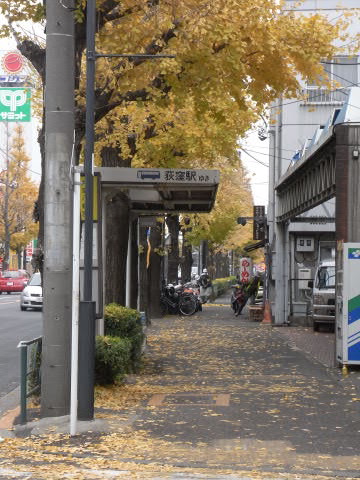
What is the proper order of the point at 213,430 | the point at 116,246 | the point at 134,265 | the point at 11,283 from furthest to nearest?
1. the point at 11,283
2. the point at 134,265
3. the point at 116,246
4. the point at 213,430

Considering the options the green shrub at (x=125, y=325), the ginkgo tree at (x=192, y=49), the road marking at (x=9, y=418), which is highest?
the ginkgo tree at (x=192, y=49)

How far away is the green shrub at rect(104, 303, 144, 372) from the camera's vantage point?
43.3ft

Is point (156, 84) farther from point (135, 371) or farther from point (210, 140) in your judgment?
point (210, 140)

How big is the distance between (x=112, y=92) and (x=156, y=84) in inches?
43.7

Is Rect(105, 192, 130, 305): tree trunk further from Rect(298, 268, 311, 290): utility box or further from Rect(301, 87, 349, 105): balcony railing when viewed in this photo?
Rect(301, 87, 349, 105): balcony railing

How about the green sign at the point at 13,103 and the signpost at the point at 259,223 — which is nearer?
the signpost at the point at 259,223

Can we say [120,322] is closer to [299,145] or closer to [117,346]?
[117,346]

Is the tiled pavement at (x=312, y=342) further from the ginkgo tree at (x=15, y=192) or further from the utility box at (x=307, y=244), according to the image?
the ginkgo tree at (x=15, y=192)

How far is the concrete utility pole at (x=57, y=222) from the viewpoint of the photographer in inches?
390

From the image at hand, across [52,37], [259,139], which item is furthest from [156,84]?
[259,139]

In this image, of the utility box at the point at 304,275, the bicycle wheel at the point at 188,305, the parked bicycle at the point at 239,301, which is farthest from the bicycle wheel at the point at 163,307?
the utility box at the point at 304,275

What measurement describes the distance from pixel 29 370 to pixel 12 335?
477 inches

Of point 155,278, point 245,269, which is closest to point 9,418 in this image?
point 155,278

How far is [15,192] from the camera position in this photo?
68.7m
